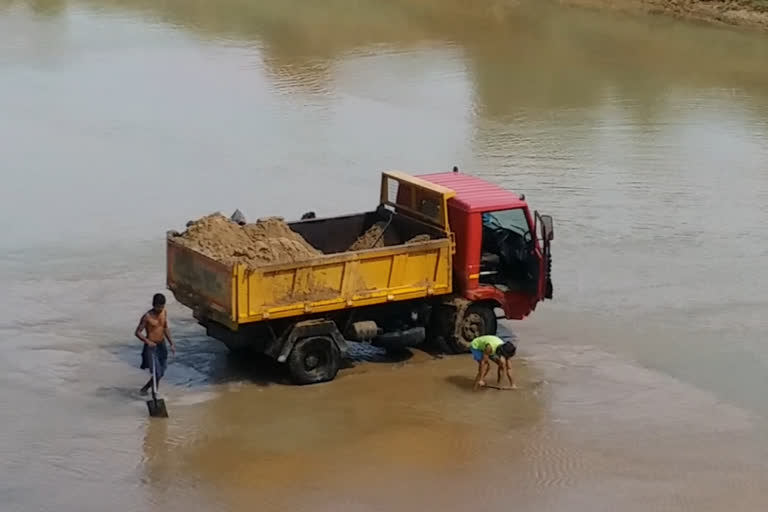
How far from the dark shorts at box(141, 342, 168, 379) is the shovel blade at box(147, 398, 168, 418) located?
341mm

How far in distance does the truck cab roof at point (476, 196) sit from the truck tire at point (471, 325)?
118 cm

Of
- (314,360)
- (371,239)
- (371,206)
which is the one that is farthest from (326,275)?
(371,206)

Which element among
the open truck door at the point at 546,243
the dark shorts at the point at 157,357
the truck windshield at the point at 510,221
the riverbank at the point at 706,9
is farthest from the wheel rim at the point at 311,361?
the riverbank at the point at 706,9

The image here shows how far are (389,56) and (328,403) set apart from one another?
24628mm

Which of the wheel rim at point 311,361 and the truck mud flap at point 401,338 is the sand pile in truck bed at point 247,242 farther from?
the truck mud flap at point 401,338

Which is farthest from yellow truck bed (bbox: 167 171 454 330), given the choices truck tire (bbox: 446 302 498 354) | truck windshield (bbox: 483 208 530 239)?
truck windshield (bbox: 483 208 530 239)

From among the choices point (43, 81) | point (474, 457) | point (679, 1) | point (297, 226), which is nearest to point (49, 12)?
point (43, 81)

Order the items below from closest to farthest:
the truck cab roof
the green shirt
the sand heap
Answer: the green shirt → the truck cab roof → the sand heap

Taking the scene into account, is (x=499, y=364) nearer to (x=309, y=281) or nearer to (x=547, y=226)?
(x=547, y=226)

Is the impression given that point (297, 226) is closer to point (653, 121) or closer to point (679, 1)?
point (653, 121)

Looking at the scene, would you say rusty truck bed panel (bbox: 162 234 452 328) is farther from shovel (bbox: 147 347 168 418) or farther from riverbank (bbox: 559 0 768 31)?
riverbank (bbox: 559 0 768 31)

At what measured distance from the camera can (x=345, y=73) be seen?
Answer: 36000 mm

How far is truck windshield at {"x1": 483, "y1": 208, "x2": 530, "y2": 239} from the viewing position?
54.7 feet

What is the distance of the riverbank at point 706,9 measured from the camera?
43531 millimetres
